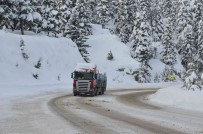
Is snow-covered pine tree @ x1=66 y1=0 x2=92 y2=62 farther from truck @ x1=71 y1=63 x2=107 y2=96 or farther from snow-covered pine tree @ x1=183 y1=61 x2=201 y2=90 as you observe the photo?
snow-covered pine tree @ x1=183 y1=61 x2=201 y2=90

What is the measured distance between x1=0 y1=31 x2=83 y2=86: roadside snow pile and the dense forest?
328 centimetres

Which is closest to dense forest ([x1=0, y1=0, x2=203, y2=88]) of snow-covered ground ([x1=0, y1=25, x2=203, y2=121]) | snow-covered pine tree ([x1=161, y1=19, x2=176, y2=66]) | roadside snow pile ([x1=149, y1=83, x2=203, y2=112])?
snow-covered pine tree ([x1=161, y1=19, x2=176, y2=66])

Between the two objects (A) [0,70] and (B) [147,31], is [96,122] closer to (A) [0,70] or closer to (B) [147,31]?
(A) [0,70]

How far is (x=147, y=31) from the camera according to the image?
273 feet

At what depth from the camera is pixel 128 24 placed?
4144 inches

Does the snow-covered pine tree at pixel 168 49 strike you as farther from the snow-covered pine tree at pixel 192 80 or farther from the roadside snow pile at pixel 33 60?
the snow-covered pine tree at pixel 192 80

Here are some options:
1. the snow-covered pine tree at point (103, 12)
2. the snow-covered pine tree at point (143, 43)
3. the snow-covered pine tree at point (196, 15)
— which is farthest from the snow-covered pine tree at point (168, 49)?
the snow-covered pine tree at point (103, 12)

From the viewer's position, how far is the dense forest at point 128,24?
2274 inches

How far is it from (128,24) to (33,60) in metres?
53.8

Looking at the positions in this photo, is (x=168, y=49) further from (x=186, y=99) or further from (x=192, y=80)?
(x=186, y=99)

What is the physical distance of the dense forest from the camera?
2274 inches

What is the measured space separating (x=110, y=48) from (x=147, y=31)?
855 cm

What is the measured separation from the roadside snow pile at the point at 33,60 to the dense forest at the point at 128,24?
129 inches

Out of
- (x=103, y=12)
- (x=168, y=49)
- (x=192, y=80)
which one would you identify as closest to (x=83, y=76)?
(x=192, y=80)
